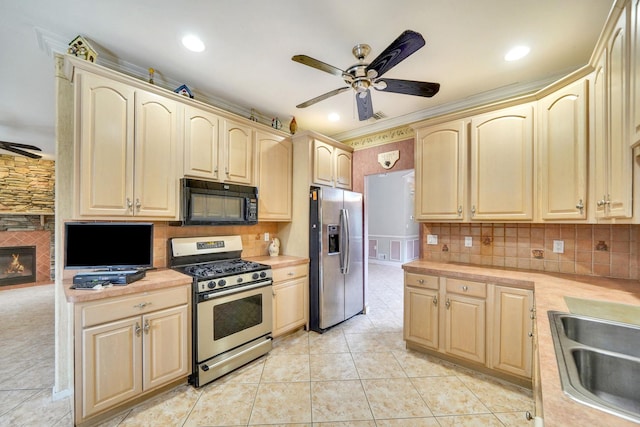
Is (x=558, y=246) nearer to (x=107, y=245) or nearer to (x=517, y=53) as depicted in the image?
(x=517, y=53)

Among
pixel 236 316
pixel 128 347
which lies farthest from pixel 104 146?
pixel 236 316

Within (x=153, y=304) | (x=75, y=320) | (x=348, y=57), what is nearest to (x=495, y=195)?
(x=348, y=57)

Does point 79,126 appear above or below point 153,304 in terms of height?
above

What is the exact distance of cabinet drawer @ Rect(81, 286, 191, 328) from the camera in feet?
→ 5.54

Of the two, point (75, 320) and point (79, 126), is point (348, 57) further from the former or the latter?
point (75, 320)

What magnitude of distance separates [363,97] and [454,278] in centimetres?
183

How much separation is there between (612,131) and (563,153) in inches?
27.8

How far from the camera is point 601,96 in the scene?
1629 millimetres

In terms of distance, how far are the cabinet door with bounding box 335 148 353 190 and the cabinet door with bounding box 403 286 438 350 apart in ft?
5.74

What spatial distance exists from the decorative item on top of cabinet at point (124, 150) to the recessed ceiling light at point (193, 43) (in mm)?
499

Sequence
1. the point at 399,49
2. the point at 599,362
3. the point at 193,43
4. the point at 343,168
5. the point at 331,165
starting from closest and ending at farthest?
the point at 599,362
the point at 399,49
the point at 193,43
the point at 331,165
the point at 343,168

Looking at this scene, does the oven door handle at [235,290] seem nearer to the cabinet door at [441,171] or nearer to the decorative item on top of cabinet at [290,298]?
the decorative item on top of cabinet at [290,298]

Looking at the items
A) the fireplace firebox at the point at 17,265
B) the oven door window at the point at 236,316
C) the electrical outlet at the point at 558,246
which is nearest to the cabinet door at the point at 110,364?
the oven door window at the point at 236,316

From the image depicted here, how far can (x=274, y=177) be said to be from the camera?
3.23 metres
